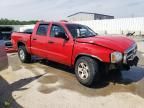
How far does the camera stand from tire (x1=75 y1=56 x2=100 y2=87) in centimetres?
647

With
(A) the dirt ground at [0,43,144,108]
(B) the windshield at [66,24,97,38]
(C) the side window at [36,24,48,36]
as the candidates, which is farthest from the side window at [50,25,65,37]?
(A) the dirt ground at [0,43,144,108]

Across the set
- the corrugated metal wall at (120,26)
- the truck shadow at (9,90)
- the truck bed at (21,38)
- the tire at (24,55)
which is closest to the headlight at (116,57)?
the truck shadow at (9,90)

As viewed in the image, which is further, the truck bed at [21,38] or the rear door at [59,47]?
the truck bed at [21,38]

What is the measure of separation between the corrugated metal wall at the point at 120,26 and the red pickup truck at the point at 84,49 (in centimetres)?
2274

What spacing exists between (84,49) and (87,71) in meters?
0.62

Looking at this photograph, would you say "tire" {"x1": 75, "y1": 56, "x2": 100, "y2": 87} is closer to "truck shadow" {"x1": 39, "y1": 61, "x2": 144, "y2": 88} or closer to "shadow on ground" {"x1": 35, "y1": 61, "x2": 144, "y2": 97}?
"shadow on ground" {"x1": 35, "y1": 61, "x2": 144, "y2": 97}

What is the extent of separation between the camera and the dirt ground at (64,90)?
5.54 m

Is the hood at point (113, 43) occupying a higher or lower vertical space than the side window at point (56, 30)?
lower

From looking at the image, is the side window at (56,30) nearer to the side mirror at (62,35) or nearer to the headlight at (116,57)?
the side mirror at (62,35)

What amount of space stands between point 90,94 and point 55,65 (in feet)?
12.3

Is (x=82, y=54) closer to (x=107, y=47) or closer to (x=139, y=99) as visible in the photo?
(x=107, y=47)

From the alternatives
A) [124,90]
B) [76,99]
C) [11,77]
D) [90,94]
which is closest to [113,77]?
[124,90]

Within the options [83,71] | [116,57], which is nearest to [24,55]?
[83,71]

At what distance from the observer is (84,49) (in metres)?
6.69
